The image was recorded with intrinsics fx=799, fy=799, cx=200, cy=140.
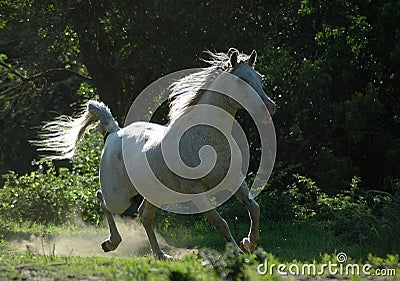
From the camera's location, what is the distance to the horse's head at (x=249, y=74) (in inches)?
313

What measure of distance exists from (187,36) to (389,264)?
976 cm

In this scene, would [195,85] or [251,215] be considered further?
[195,85]

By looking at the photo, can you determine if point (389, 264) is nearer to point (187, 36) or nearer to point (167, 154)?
point (167, 154)

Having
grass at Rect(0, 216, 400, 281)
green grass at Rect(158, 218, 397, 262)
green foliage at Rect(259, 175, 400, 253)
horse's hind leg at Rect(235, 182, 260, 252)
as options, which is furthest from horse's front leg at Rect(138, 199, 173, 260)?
green foliage at Rect(259, 175, 400, 253)

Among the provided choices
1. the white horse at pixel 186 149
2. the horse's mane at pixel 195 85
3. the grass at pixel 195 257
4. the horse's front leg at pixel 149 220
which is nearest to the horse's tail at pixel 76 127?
the white horse at pixel 186 149

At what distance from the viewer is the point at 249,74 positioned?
26.8 ft

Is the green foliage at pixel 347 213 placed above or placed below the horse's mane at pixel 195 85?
below

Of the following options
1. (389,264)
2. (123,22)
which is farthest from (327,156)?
(389,264)

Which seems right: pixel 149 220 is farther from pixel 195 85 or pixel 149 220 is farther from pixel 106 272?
pixel 106 272

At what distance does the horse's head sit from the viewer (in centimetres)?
795

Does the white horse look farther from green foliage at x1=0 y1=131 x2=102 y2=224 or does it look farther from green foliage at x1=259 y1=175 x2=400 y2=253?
green foliage at x1=0 y1=131 x2=102 y2=224

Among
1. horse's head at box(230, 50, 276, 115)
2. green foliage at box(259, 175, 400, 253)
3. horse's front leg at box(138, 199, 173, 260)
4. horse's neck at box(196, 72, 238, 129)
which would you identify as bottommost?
green foliage at box(259, 175, 400, 253)

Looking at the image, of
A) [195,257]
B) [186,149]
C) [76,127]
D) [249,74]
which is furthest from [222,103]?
[76,127]

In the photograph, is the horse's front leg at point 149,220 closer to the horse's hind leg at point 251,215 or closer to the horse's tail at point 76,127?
the horse's hind leg at point 251,215
